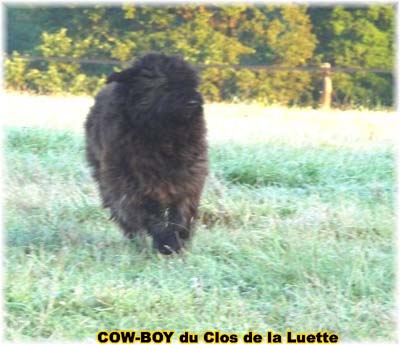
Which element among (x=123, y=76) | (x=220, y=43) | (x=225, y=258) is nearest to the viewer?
(x=225, y=258)

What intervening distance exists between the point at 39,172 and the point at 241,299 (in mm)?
3783

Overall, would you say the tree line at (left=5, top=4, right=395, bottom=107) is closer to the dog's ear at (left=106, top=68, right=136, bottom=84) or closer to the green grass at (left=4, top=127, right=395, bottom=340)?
the green grass at (left=4, top=127, right=395, bottom=340)

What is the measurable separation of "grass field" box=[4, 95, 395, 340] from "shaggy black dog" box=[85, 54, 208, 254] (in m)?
0.24

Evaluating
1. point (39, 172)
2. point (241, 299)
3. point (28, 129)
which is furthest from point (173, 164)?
point (28, 129)

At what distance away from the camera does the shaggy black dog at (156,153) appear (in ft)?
17.4

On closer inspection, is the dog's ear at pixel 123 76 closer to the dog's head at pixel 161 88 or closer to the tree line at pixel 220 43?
the dog's head at pixel 161 88

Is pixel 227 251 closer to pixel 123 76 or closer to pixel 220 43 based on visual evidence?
pixel 123 76

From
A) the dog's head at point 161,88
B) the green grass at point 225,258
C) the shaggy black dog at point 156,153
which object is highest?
the dog's head at point 161,88

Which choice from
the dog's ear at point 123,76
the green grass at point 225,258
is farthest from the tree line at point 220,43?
the dog's ear at point 123,76

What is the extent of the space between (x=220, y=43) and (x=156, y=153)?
15.0 meters

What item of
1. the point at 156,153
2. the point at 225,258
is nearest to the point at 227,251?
the point at 225,258

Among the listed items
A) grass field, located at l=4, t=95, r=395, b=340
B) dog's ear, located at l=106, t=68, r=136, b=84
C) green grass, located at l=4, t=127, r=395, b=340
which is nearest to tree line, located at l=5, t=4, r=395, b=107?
grass field, located at l=4, t=95, r=395, b=340

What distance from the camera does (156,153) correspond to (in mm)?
5363

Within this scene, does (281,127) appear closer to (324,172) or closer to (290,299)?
(324,172)
